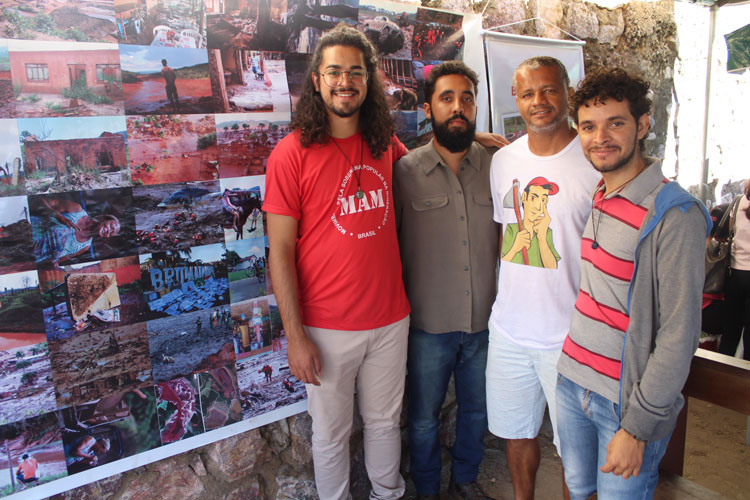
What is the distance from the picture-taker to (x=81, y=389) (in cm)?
178

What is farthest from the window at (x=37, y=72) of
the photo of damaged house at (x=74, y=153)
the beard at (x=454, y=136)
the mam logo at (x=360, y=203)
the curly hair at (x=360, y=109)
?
the beard at (x=454, y=136)

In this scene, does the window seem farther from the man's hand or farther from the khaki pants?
the man's hand

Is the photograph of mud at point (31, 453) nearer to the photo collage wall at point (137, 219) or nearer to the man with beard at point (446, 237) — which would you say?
the photo collage wall at point (137, 219)

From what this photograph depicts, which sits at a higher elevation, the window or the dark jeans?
the window

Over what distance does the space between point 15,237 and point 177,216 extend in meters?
0.52

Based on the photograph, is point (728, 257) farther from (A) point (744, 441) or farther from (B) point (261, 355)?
(B) point (261, 355)

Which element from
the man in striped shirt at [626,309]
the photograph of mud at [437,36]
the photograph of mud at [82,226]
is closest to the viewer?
the man in striped shirt at [626,309]

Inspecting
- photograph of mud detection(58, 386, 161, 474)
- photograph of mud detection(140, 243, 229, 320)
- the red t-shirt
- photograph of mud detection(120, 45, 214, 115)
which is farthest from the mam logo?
photograph of mud detection(58, 386, 161, 474)

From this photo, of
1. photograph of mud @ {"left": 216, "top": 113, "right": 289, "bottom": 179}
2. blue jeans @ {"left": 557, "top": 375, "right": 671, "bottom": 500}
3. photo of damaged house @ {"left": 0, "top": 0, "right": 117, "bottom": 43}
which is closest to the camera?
blue jeans @ {"left": 557, "top": 375, "right": 671, "bottom": 500}

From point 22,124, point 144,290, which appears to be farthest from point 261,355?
point 22,124

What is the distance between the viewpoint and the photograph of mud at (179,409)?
195 centimetres

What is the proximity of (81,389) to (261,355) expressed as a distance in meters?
0.69

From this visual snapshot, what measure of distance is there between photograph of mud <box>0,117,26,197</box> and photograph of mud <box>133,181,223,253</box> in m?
0.35

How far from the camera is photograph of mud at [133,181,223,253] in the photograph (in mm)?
1870
